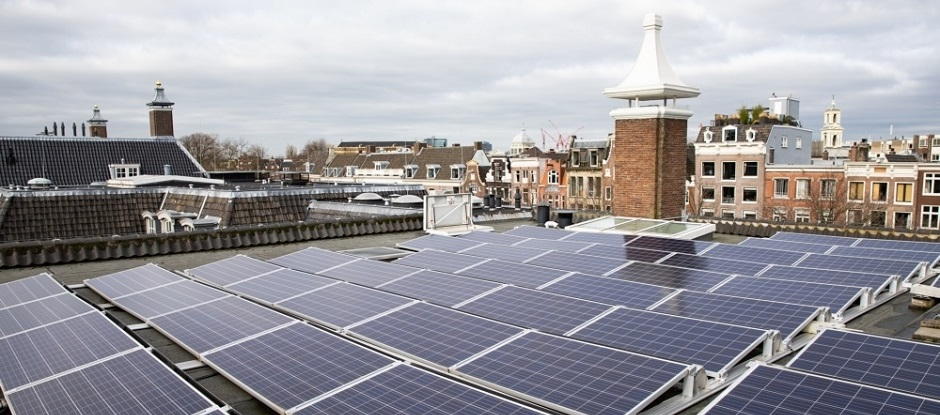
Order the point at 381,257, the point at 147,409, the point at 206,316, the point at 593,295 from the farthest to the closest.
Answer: the point at 381,257, the point at 593,295, the point at 206,316, the point at 147,409

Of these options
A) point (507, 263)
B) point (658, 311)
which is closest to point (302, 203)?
point (507, 263)

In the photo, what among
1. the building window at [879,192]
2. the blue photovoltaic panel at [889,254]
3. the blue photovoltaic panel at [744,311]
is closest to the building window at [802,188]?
the building window at [879,192]

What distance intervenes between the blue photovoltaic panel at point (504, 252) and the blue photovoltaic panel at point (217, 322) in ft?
17.6

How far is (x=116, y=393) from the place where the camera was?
20.2ft

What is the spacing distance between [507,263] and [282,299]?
440 centimetres

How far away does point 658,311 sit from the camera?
8.55m

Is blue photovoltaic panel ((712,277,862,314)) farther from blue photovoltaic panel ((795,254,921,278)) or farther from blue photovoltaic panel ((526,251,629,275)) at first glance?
blue photovoltaic panel ((526,251,629,275))

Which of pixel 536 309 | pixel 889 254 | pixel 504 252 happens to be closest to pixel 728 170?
pixel 889 254

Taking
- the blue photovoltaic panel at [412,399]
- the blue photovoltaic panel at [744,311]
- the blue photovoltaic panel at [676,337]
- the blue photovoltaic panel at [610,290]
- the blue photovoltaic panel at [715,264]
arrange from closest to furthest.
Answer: the blue photovoltaic panel at [412,399], the blue photovoltaic panel at [676,337], the blue photovoltaic panel at [744,311], the blue photovoltaic panel at [610,290], the blue photovoltaic panel at [715,264]

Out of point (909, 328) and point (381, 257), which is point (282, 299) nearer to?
point (381, 257)

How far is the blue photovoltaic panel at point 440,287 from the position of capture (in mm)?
9414

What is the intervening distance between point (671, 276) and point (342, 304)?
561 cm

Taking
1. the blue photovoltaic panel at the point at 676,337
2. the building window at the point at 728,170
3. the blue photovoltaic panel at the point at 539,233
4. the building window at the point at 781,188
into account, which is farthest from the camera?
the building window at the point at 728,170

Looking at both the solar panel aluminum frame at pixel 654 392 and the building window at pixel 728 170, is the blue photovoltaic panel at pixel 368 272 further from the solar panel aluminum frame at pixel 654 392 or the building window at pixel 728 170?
the building window at pixel 728 170
